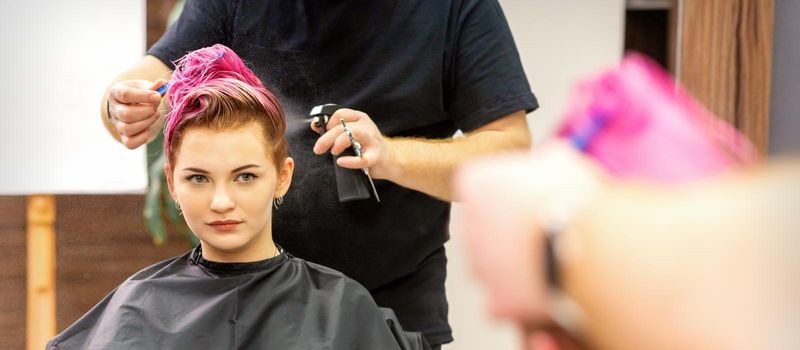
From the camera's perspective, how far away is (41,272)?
3.16 metres

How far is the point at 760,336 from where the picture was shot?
529 mm

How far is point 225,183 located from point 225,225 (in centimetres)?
9

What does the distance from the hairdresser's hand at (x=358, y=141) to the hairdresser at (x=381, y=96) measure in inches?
8.3

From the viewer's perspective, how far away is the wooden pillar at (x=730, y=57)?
1.89 metres

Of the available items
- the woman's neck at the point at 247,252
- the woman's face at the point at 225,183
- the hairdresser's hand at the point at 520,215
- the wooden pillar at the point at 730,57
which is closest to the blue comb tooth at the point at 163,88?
the woman's face at the point at 225,183

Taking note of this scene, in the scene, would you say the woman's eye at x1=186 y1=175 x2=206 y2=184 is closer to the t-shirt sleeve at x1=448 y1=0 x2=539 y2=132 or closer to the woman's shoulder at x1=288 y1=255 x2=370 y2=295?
the woman's shoulder at x1=288 y1=255 x2=370 y2=295

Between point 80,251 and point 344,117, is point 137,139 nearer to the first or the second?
point 344,117

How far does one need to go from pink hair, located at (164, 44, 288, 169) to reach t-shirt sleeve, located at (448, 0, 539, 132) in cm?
42

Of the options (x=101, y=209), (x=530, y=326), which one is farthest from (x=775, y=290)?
(x=101, y=209)

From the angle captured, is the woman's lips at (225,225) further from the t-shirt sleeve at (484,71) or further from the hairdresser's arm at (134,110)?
the t-shirt sleeve at (484,71)

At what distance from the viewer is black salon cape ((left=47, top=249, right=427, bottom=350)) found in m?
1.79

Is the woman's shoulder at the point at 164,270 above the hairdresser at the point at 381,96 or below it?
below

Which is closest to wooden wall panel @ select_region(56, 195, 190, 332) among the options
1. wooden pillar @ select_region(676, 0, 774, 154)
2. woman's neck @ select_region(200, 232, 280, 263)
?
woman's neck @ select_region(200, 232, 280, 263)

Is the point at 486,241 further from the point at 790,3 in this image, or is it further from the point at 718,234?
the point at 790,3
